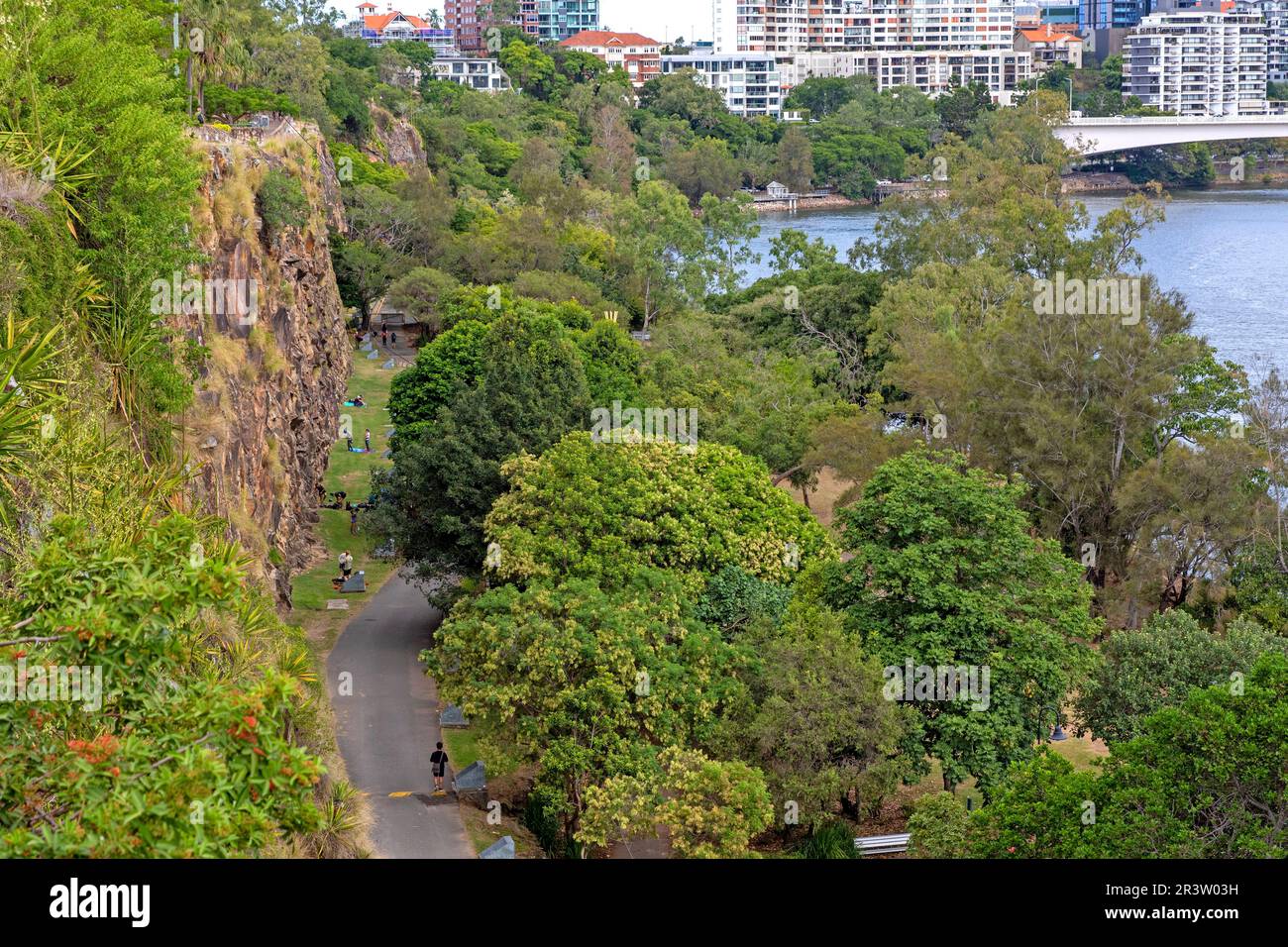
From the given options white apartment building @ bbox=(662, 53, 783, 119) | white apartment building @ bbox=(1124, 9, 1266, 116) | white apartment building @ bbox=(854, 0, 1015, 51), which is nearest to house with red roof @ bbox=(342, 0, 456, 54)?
white apartment building @ bbox=(662, 53, 783, 119)

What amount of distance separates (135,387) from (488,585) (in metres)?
9.60

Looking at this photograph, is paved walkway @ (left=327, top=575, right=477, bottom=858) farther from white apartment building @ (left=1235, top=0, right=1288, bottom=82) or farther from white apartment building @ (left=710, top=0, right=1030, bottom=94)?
white apartment building @ (left=1235, top=0, right=1288, bottom=82)

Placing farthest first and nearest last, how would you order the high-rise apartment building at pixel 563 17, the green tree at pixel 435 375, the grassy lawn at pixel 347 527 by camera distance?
the high-rise apartment building at pixel 563 17, the green tree at pixel 435 375, the grassy lawn at pixel 347 527

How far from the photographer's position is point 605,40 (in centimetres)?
16475

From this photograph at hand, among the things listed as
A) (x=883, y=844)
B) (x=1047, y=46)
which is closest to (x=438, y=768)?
(x=883, y=844)

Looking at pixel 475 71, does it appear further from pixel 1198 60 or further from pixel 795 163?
pixel 1198 60

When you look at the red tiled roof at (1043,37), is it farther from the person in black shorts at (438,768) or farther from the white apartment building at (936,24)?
the person in black shorts at (438,768)

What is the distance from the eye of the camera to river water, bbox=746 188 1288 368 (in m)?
59.9

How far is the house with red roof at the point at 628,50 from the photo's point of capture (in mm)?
163625

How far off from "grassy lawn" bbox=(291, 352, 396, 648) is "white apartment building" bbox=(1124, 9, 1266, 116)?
12587 centimetres

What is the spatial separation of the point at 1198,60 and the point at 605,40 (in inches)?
2549

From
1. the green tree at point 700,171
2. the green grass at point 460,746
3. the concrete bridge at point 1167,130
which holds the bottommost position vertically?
the green grass at point 460,746

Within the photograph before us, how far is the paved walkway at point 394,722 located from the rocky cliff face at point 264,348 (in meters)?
2.33

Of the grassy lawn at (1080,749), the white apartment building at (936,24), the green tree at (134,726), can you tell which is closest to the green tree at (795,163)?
the white apartment building at (936,24)
